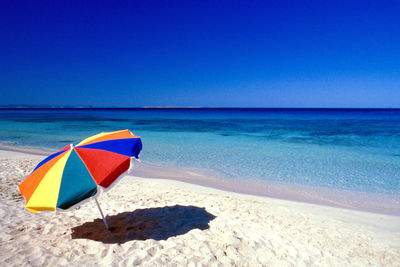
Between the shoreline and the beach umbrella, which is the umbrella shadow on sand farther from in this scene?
the shoreline

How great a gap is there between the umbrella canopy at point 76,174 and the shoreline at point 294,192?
5255mm

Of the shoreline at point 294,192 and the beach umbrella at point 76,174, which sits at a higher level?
the beach umbrella at point 76,174

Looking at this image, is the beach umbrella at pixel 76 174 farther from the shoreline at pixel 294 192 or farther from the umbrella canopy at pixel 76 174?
the shoreline at pixel 294 192

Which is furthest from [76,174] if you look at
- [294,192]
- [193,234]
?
[294,192]

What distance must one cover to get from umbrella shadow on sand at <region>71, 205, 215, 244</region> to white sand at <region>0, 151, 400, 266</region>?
2 centimetres

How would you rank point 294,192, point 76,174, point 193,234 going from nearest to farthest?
point 76,174, point 193,234, point 294,192

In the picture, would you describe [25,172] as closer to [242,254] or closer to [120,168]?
[120,168]

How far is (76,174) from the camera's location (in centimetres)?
328

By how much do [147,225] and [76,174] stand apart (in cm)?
185

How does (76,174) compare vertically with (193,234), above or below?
above

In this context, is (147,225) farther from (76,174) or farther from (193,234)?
(76,174)

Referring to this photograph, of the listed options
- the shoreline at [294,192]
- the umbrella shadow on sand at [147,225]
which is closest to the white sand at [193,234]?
the umbrella shadow on sand at [147,225]

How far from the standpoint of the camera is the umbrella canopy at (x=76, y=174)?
10.2ft

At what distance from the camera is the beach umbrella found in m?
3.10
